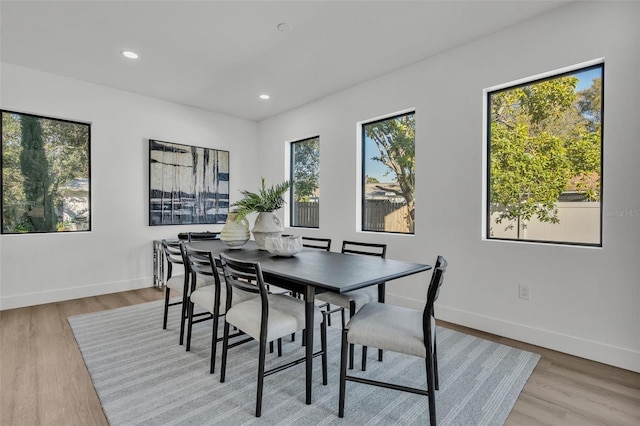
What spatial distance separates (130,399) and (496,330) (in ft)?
9.35

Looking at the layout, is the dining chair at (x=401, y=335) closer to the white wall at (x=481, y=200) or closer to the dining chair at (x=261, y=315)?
the dining chair at (x=261, y=315)

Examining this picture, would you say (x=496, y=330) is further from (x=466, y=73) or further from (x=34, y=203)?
(x=34, y=203)

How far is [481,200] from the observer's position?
9.73ft

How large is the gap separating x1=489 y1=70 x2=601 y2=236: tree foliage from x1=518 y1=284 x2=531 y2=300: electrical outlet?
532 mm

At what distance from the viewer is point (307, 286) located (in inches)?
70.9

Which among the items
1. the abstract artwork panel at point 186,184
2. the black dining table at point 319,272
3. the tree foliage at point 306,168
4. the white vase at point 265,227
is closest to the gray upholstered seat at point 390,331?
the black dining table at point 319,272

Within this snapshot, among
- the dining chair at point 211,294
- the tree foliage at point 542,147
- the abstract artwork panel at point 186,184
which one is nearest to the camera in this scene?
the dining chair at point 211,294

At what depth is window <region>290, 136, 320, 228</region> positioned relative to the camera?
15.6 ft

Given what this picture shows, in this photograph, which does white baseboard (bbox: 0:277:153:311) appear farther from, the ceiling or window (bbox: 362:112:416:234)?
window (bbox: 362:112:416:234)

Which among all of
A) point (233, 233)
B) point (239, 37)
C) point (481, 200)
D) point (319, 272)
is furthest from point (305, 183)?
point (319, 272)

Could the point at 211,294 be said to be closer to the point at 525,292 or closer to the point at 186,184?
the point at 525,292

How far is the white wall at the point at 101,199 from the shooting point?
141 inches

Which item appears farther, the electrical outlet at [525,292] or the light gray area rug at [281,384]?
the electrical outlet at [525,292]

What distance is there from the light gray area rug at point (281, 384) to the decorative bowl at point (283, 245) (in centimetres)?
79
